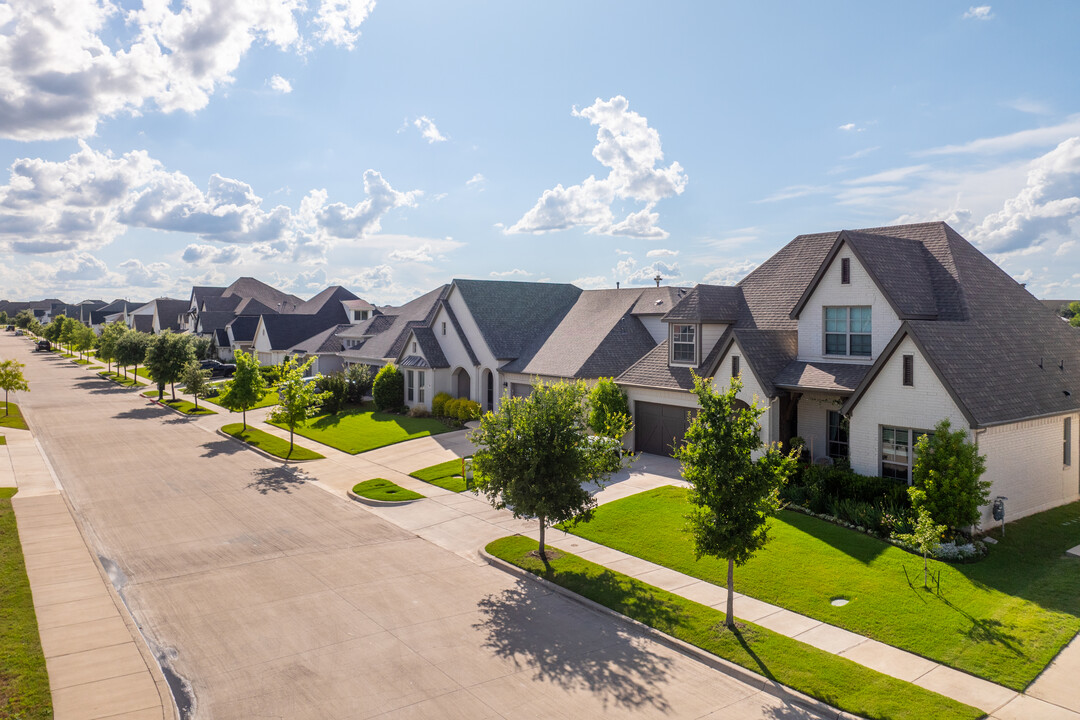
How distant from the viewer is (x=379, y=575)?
16.6 meters

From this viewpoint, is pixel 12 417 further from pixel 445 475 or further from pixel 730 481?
pixel 730 481

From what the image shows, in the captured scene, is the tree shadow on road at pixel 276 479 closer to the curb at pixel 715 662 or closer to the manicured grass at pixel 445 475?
the manicured grass at pixel 445 475

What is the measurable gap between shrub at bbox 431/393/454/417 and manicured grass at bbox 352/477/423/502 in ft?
43.1

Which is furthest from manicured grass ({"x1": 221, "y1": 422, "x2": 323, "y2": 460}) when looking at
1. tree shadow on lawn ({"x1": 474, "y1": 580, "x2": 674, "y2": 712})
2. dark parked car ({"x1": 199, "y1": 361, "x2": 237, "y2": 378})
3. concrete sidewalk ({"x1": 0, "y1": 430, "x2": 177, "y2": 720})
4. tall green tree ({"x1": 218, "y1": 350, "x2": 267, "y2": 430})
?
dark parked car ({"x1": 199, "y1": 361, "x2": 237, "y2": 378})

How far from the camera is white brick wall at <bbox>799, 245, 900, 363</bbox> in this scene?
2239 cm

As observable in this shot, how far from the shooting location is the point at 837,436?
2350 cm

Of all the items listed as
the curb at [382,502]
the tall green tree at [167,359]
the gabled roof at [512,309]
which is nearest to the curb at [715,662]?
the curb at [382,502]

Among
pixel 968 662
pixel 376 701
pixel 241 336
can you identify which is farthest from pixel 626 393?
pixel 241 336

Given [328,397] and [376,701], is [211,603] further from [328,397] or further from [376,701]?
[328,397]

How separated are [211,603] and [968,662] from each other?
15.3 metres

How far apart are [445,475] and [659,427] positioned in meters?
9.37

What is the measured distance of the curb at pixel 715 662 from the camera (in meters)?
10.7

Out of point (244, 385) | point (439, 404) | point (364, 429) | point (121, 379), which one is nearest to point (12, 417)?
point (244, 385)

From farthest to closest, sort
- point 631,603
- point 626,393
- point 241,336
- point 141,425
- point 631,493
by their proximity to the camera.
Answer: point 241,336 < point 141,425 < point 626,393 < point 631,493 < point 631,603
